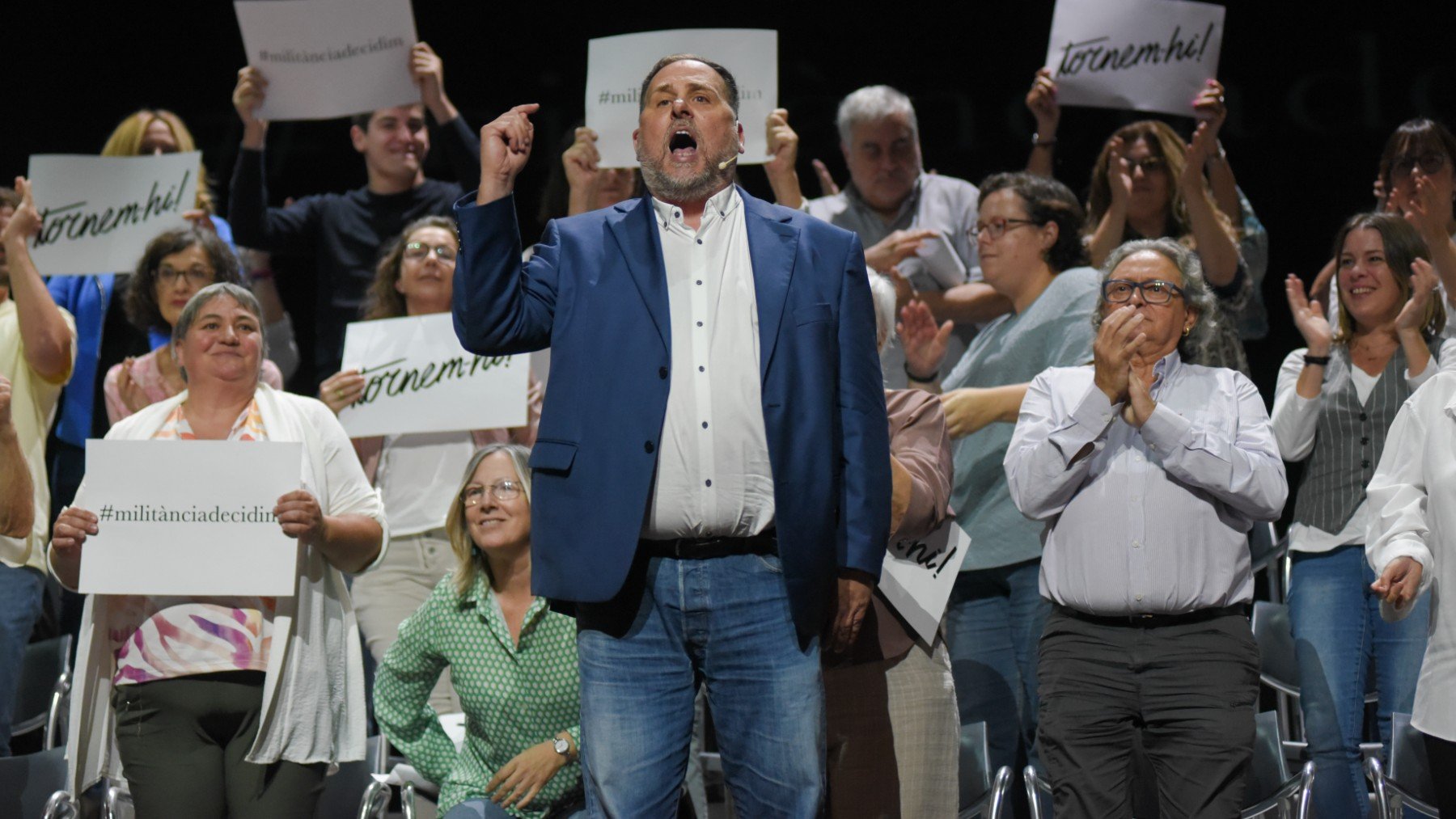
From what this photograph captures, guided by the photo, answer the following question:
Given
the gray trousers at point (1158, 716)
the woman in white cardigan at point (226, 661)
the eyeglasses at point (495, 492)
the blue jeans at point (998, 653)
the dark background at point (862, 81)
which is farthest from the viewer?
the dark background at point (862, 81)

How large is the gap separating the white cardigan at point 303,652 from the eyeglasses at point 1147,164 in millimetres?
2627

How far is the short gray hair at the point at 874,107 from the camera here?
4875 millimetres

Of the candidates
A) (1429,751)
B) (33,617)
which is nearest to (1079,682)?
(1429,751)

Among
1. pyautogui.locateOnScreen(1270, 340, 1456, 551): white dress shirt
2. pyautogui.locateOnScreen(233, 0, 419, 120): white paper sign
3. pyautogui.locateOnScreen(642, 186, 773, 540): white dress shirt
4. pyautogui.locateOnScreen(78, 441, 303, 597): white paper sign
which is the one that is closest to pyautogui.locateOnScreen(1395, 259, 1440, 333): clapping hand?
pyautogui.locateOnScreen(1270, 340, 1456, 551): white dress shirt

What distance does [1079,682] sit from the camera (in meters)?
3.12

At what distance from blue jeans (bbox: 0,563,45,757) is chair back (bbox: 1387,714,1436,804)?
3.34m

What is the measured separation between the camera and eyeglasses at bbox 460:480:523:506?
12.4 ft

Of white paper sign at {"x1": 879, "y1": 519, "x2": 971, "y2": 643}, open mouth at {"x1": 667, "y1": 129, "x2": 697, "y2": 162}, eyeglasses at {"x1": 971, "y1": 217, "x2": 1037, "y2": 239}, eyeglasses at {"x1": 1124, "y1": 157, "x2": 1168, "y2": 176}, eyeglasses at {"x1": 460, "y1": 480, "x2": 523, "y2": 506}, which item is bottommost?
white paper sign at {"x1": 879, "y1": 519, "x2": 971, "y2": 643}

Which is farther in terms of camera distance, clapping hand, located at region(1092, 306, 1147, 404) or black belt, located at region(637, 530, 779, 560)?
clapping hand, located at region(1092, 306, 1147, 404)

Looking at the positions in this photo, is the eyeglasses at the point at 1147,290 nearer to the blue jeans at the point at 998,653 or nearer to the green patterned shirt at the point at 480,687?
the blue jeans at the point at 998,653

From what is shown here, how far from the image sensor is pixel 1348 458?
4.08 metres

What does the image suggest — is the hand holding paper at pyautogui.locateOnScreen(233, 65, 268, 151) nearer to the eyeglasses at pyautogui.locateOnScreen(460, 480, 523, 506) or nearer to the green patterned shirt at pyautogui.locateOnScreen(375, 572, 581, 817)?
the eyeglasses at pyautogui.locateOnScreen(460, 480, 523, 506)

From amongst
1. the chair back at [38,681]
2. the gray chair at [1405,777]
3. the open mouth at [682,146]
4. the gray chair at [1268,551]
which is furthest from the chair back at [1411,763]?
the chair back at [38,681]

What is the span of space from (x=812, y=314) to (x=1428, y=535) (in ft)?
5.18
